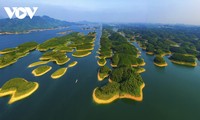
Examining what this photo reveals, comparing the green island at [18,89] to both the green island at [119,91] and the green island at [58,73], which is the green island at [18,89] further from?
the green island at [119,91]

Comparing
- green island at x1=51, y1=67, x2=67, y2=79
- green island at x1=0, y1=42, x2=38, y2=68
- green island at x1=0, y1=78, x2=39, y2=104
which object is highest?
green island at x1=0, y1=78, x2=39, y2=104

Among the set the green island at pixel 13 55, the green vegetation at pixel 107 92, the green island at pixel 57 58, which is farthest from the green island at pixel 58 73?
the green island at pixel 13 55

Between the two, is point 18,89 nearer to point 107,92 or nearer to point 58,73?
point 58,73

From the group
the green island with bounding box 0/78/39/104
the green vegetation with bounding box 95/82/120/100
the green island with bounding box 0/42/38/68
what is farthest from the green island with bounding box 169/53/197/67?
the green island with bounding box 0/42/38/68

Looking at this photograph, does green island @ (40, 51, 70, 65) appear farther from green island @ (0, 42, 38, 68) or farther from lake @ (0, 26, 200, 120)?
green island @ (0, 42, 38, 68)

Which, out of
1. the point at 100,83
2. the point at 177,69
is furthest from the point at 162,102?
the point at 177,69

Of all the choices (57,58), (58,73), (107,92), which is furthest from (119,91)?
(57,58)

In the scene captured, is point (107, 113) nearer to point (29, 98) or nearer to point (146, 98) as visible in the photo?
point (146, 98)

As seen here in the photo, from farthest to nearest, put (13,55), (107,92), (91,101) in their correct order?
(13,55), (107,92), (91,101)
